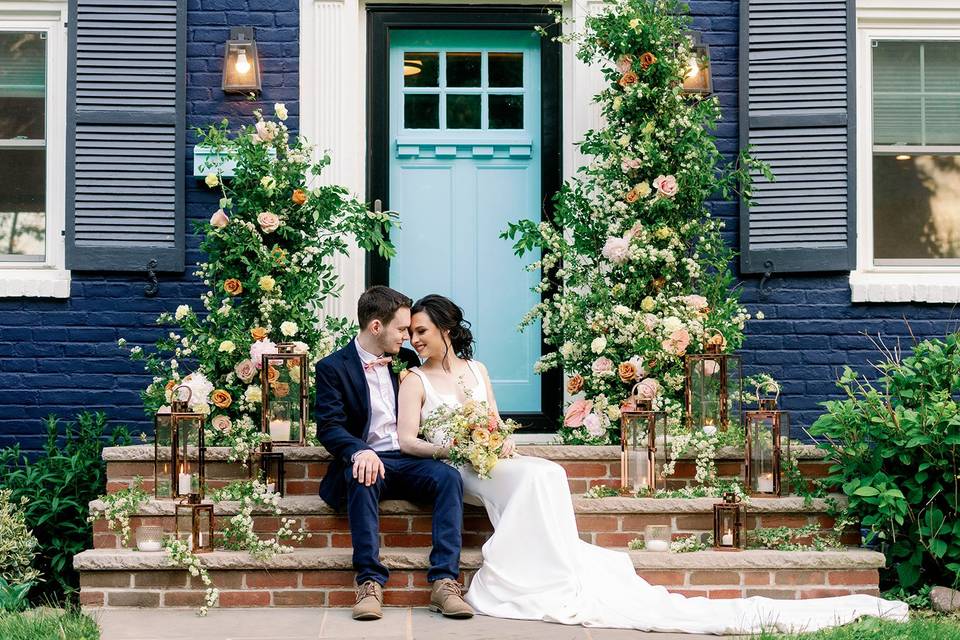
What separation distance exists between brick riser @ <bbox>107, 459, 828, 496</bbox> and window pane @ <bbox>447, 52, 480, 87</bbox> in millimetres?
2457

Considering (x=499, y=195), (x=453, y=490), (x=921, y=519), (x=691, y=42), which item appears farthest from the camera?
(x=499, y=195)

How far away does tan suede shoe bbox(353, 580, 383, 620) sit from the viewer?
4.38m

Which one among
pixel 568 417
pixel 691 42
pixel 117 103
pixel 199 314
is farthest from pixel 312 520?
pixel 691 42

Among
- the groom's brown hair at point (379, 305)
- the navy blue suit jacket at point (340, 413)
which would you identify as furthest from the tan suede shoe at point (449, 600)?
the groom's brown hair at point (379, 305)

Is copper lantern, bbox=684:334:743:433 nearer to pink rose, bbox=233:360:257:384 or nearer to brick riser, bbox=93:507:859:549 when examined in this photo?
brick riser, bbox=93:507:859:549

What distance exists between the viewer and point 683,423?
557cm

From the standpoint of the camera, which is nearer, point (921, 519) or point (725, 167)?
point (921, 519)

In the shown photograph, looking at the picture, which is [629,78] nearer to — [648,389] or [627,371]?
[627,371]

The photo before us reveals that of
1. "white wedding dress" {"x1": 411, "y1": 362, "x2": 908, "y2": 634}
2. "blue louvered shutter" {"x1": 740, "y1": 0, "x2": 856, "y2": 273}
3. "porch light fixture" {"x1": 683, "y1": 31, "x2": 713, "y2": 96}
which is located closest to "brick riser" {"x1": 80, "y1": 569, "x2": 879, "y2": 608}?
"white wedding dress" {"x1": 411, "y1": 362, "x2": 908, "y2": 634}

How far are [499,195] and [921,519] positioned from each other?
2888 mm

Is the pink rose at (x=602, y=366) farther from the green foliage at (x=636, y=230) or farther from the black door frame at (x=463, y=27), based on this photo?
the black door frame at (x=463, y=27)

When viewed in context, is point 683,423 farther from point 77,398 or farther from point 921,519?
point 77,398

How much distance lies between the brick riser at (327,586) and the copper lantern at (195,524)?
0.15 m

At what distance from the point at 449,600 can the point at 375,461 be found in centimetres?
63
